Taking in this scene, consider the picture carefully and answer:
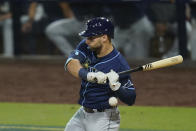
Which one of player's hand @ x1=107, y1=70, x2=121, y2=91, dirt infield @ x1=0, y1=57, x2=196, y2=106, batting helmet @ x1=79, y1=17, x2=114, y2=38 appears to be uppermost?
batting helmet @ x1=79, y1=17, x2=114, y2=38

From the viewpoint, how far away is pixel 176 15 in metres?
14.0

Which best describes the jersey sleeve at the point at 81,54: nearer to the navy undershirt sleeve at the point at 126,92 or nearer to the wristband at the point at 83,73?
the wristband at the point at 83,73

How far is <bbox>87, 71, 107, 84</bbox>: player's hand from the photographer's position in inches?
215

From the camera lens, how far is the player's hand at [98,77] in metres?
5.47

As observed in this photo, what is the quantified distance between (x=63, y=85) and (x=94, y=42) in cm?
670

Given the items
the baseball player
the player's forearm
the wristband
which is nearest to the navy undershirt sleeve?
the baseball player

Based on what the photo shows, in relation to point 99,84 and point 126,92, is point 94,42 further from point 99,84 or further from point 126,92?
point 126,92

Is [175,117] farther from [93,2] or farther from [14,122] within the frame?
[93,2]

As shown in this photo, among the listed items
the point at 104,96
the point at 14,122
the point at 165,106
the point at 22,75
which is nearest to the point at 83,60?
the point at 104,96

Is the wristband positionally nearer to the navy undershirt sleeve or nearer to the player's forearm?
the player's forearm

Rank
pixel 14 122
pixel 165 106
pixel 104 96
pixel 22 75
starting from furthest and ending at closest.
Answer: pixel 22 75 → pixel 165 106 → pixel 14 122 → pixel 104 96

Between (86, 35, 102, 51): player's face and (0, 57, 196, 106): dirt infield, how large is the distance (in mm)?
4909

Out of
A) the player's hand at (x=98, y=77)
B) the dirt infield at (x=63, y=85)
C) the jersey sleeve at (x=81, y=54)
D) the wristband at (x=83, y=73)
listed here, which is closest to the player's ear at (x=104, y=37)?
the jersey sleeve at (x=81, y=54)

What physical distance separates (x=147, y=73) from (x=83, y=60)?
7.90 metres
